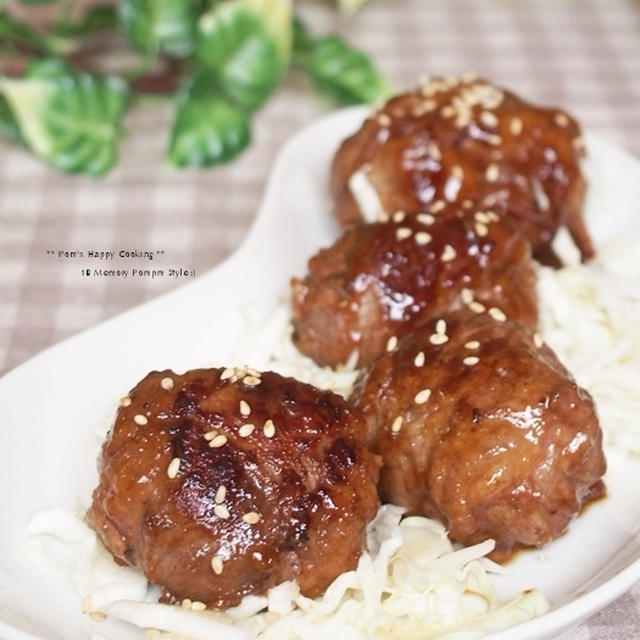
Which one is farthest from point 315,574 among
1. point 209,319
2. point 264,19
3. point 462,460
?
point 264,19

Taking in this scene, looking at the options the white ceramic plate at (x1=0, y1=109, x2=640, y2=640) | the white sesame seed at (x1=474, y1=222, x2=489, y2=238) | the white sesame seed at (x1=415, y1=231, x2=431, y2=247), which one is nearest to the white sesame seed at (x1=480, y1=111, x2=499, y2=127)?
the white ceramic plate at (x1=0, y1=109, x2=640, y2=640)

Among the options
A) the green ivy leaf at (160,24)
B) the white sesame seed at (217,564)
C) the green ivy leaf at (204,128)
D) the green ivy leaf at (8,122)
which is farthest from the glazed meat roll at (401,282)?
the green ivy leaf at (160,24)

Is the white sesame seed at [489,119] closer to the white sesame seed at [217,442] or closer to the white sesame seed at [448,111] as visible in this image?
the white sesame seed at [448,111]

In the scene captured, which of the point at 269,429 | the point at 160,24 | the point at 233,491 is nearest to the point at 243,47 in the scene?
the point at 160,24

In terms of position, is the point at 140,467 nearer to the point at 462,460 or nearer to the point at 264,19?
the point at 462,460

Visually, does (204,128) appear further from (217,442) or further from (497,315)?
(217,442)
